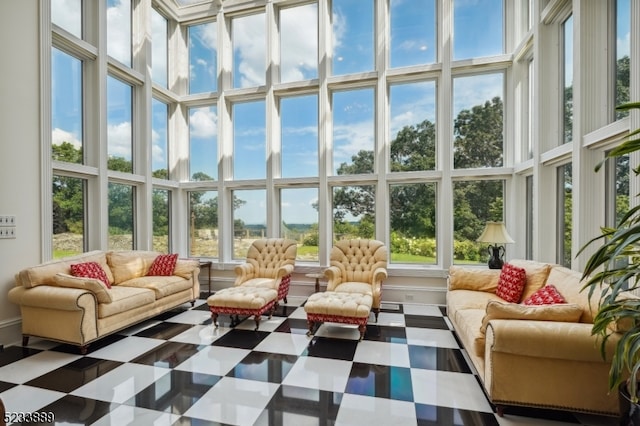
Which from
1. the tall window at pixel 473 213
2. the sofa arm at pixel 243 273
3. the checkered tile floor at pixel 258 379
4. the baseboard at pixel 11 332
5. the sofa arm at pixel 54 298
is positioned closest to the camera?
the checkered tile floor at pixel 258 379

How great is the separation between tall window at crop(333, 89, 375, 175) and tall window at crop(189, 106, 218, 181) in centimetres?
242

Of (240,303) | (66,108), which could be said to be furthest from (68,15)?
(240,303)

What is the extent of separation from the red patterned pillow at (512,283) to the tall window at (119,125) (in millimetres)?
5702

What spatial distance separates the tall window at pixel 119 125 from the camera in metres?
4.63

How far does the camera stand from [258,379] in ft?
8.03

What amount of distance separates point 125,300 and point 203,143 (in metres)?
3.47

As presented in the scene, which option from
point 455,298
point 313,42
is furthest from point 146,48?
point 455,298

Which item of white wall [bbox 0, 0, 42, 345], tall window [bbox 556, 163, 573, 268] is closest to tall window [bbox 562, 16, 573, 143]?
tall window [bbox 556, 163, 573, 268]

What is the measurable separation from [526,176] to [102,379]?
5.45 metres

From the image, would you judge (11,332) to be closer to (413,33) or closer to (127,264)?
(127,264)

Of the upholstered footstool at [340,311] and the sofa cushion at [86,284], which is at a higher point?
the sofa cushion at [86,284]

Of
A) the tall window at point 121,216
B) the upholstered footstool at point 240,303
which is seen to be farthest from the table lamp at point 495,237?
the tall window at point 121,216

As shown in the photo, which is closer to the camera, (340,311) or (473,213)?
(340,311)

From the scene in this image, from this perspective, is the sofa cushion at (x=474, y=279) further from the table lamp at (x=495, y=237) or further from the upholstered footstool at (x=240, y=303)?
the upholstered footstool at (x=240, y=303)
